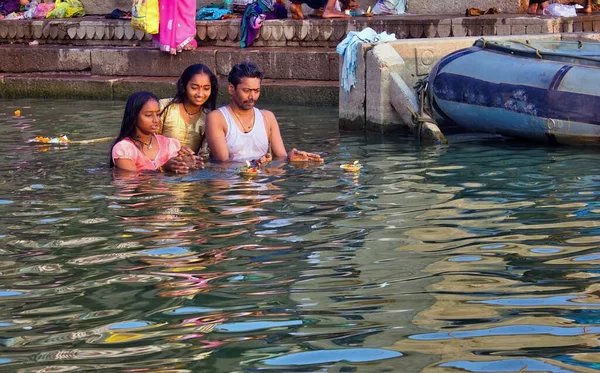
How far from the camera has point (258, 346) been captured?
3.49m

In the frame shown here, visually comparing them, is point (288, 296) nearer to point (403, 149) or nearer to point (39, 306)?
point (39, 306)

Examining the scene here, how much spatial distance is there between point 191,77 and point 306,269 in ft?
Answer: 11.2

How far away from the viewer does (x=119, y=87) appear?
13.7 meters

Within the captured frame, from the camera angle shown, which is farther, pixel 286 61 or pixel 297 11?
pixel 297 11

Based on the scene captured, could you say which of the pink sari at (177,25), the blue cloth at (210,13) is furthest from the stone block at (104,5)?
the pink sari at (177,25)

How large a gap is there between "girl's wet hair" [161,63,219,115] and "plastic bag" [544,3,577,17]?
5519mm

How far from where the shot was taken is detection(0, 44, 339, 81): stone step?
1245cm

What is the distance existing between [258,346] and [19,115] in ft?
30.5

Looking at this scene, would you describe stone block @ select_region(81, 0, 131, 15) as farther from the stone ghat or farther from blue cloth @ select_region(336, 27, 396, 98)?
blue cloth @ select_region(336, 27, 396, 98)

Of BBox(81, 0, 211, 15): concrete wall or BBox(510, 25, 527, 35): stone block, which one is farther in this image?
BBox(81, 0, 211, 15): concrete wall

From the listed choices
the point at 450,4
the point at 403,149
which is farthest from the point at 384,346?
the point at 450,4

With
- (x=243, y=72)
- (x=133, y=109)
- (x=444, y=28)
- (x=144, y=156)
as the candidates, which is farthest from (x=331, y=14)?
(x=133, y=109)

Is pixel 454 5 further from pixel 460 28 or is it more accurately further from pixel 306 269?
pixel 306 269

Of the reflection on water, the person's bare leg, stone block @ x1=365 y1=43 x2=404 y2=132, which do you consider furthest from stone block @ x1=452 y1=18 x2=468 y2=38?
the reflection on water
